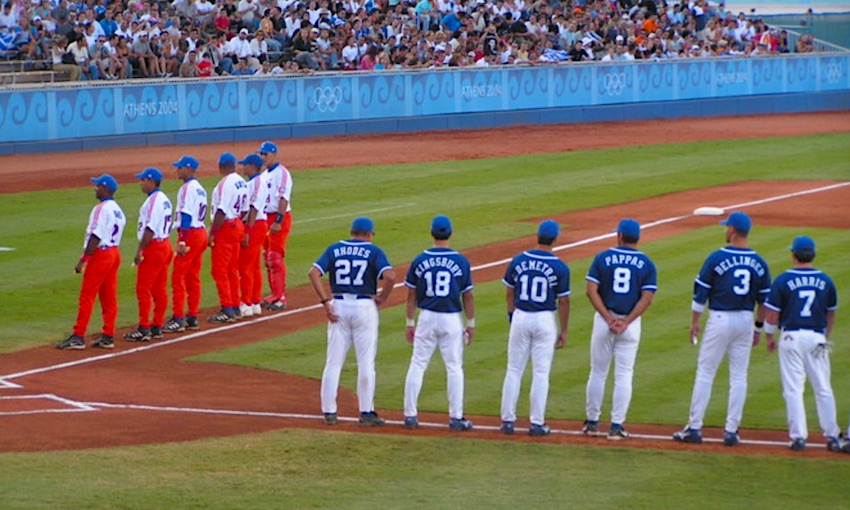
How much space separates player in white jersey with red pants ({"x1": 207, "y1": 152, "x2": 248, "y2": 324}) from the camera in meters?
16.6

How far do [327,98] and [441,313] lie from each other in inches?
980

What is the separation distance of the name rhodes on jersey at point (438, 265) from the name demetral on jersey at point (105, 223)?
4457 mm

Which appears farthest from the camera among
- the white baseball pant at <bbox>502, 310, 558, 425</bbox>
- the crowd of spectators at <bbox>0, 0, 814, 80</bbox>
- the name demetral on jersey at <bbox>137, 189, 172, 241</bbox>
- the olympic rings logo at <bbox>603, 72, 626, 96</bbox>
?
the olympic rings logo at <bbox>603, 72, 626, 96</bbox>

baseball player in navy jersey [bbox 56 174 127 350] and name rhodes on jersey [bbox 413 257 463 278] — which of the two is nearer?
name rhodes on jersey [bbox 413 257 463 278]

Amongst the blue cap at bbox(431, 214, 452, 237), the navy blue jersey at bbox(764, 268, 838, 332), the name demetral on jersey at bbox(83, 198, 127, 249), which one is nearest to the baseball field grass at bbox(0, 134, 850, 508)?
the navy blue jersey at bbox(764, 268, 838, 332)

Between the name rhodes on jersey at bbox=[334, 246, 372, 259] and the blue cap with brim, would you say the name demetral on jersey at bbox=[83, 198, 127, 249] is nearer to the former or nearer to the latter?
the blue cap with brim

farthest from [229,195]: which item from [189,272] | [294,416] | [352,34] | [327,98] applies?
[352,34]

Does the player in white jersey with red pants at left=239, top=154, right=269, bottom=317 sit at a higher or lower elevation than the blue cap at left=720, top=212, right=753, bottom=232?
lower

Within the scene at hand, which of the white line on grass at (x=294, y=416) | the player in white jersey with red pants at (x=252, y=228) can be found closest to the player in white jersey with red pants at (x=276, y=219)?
the player in white jersey with red pants at (x=252, y=228)

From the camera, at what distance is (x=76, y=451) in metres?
11.6

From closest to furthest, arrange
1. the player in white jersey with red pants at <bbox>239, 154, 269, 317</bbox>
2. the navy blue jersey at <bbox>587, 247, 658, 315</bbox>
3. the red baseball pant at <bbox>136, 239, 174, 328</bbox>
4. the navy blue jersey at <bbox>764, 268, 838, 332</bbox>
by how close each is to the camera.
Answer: the navy blue jersey at <bbox>764, 268, 838, 332</bbox> < the navy blue jersey at <bbox>587, 247, 658, 315</bbox> < the red baseball pant at <bbox>136, 239, 174, 328</bbox> < the player in white jersey with red pants at <bbox>239, 154, 269, 317</bbox>

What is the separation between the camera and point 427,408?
1318 centimetres

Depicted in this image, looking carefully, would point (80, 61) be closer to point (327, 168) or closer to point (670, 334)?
point (327, 168)

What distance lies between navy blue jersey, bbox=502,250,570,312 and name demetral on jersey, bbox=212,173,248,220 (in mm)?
5529
